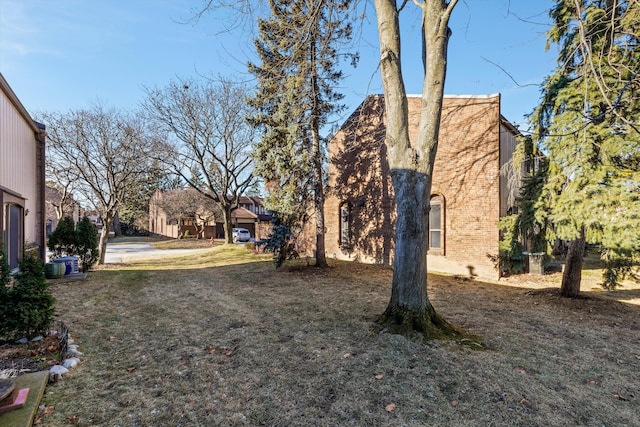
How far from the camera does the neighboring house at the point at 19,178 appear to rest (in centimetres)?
803

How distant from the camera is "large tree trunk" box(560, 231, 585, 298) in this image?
25.1 feet

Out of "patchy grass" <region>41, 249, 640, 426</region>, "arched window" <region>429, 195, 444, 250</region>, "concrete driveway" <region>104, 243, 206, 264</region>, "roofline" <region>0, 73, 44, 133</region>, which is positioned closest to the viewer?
"patchy grass" <region>41, 249, 640, 426</region>

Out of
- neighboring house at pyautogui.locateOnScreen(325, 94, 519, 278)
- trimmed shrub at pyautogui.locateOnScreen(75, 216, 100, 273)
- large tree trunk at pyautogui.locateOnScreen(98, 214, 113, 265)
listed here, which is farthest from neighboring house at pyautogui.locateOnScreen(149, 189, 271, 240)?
neighboring house at pyautogui.locateOnScreen(325, 94, 519, 278)

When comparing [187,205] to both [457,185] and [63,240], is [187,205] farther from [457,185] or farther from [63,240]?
[457,185]

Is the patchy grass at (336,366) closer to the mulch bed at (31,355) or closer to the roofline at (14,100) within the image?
the mulch bed at (31,355)

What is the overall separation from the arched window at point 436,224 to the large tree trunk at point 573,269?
4.10 m

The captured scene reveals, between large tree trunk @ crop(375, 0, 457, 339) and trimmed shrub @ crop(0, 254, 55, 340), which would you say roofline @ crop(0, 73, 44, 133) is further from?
large tree trunk @ crop(375, 0, 457, 339)

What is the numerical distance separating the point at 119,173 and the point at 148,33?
8739 millimetres

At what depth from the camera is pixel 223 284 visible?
9836mm

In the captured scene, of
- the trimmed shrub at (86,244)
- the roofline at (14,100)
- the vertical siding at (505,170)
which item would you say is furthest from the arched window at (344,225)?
the roofline at (14,100)

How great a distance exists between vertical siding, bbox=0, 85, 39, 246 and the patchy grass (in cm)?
408

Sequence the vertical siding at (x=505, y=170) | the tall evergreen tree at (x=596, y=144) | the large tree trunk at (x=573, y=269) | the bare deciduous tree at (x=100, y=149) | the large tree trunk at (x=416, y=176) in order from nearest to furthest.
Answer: the large tree trunk at (x=416, y=176) → the tall evergreen tree at (x=596, y=144) → the large tree trunk at (x=573, y=269) → the vertical siding at (x=505, y=170) → the bare deciduous tree at (x=100, y=149)

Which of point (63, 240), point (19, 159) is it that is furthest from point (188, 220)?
point (19, 159)

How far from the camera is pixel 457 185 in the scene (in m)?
11.3
